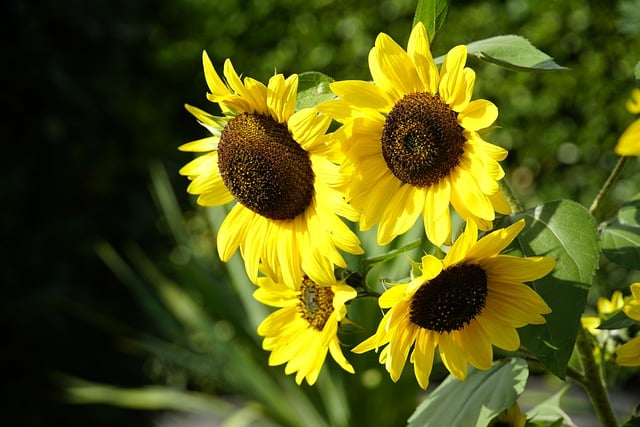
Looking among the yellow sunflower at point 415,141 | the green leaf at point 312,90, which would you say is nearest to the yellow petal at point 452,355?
the yellow sunflower at point 415,141

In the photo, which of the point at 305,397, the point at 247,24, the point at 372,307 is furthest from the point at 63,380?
the point at 247,24

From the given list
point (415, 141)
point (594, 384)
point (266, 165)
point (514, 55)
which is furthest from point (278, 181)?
point (594, 384)

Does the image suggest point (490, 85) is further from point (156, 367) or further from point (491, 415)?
point (491, 415)

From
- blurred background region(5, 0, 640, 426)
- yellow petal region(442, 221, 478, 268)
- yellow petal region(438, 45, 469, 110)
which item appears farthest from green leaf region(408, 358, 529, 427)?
blurred background region(5, 0, 640, 426)

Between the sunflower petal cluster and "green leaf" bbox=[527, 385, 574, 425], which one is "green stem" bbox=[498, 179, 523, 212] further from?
"green leaf" bbox=[527, 385, 574, 425]

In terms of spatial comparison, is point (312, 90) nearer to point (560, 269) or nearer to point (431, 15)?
point (431, 15)

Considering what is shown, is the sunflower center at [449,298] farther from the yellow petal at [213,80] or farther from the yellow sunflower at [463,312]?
the yellow petal at [213,80]

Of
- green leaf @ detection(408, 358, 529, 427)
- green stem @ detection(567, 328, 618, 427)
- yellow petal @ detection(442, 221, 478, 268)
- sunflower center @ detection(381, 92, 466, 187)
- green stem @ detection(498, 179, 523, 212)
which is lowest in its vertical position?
green stem @ detection(567, 328, 618, 427)
